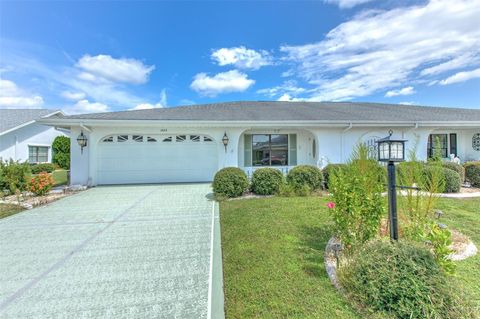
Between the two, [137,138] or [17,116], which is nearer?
[137,138]

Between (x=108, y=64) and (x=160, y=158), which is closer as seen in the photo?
(x=160, y=158)

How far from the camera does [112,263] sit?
373cm

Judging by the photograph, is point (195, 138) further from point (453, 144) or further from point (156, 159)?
point (453, 144)

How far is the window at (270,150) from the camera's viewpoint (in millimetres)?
12219

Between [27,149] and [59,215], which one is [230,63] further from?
[27,149]

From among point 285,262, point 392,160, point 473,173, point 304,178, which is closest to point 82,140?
point 304,178

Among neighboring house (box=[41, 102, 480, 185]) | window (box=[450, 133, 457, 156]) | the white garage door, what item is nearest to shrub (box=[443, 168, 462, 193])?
neighboring house (box=[41, 102, 480, 185])

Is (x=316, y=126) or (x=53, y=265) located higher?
(x=316, y=126)

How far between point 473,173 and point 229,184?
411 inches

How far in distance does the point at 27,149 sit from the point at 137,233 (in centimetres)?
1942

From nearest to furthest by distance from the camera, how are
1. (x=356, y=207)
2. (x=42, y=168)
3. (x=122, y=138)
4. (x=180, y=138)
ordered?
1. (x=356, y=207)
2. (x=122, y=138)
3. (x=180, y=138)
4. (x=42, y=168)

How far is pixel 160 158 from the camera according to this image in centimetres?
1127

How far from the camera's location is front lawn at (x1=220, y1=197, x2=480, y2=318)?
2535 millimetres

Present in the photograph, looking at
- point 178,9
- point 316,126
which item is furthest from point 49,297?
point 178,9
